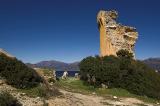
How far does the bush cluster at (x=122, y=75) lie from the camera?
101ft

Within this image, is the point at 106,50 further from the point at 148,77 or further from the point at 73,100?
the point at 73,100

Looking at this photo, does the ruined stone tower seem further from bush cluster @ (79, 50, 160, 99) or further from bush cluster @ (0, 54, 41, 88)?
bush cluster @ (0, 54, 41, 88)

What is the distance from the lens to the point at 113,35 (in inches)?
1641

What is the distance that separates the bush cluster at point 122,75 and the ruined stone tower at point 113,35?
21.4ft

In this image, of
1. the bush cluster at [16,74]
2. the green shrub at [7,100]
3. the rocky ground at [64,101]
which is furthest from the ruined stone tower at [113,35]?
the green shrub at [7,100]

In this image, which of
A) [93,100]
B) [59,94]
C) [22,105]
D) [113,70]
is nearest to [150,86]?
[113,70]

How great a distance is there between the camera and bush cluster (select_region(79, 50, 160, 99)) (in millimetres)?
30734

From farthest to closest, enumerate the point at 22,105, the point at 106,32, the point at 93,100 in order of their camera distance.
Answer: the point at 106,32, the point at 93,100, the point at 22,105

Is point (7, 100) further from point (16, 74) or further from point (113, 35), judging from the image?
point (113, 35)

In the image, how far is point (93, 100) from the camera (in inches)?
890

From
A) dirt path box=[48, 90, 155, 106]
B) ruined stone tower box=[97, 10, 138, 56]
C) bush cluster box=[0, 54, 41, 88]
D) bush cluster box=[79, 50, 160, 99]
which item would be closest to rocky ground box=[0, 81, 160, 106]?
dirt path box=[48, 90, 155, 106]

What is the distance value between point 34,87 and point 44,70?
414 inches

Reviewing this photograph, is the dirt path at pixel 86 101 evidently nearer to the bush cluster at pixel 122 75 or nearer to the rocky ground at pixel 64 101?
the rocky ground at pixel 64 101

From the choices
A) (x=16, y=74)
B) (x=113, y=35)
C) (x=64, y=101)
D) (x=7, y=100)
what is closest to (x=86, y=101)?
(x=64, y=101)
